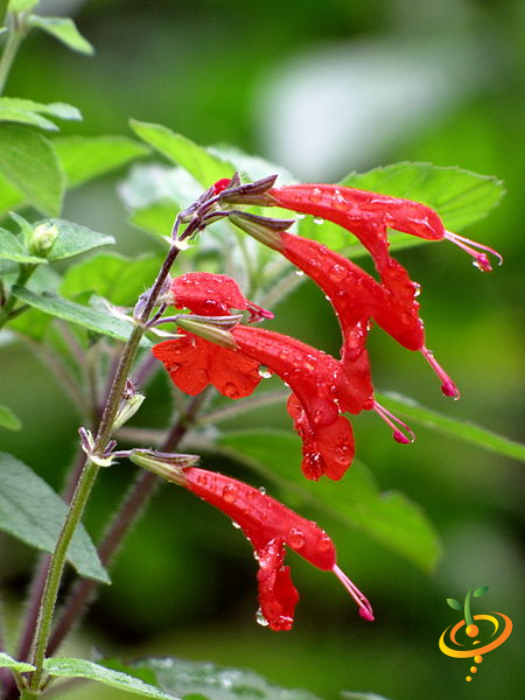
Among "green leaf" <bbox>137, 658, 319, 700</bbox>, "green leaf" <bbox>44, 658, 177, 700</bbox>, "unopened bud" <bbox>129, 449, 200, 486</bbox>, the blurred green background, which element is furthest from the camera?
the blurred green background

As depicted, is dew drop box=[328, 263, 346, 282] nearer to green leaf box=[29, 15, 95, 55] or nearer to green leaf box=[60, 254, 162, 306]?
green leaf box=[60, 254, 162, 306]

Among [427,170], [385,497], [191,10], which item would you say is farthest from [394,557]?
[191,10]

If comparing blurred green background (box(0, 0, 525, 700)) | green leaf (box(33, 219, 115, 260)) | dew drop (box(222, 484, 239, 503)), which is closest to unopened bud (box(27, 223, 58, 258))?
green leaf (box(33, 219, 115, 260))

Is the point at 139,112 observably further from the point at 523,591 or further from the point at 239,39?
the point at 523,591

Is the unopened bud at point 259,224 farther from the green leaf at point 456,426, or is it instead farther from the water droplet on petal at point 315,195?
Answer: the green leaf at point 456,426

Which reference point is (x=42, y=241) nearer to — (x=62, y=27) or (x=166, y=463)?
(x=166, y=463)

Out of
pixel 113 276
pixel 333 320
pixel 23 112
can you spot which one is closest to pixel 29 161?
pixel 23 112
